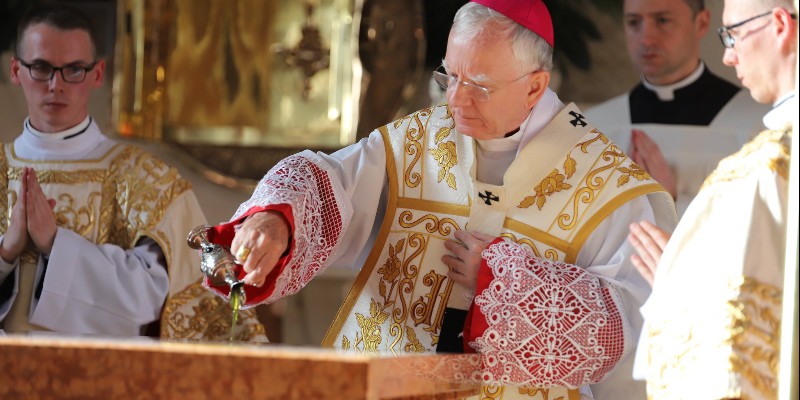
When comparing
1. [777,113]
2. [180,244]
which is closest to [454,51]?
[777,113]

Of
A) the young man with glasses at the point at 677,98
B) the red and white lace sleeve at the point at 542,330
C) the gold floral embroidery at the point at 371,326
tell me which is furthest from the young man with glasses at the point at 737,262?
the young man with glasses at the point at 677,98

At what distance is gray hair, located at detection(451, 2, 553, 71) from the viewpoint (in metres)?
3.80

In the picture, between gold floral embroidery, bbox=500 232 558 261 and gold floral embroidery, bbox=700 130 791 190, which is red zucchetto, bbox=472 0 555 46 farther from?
gold floral embroidery, bbox=700 130 791 190

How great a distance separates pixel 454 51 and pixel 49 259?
1.77 meters

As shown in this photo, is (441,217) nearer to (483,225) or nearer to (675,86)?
(483,225)

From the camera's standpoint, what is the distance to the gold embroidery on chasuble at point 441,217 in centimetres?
385

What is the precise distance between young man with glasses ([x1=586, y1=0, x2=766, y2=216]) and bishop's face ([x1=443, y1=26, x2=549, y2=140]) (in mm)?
2625

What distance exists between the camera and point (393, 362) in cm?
273

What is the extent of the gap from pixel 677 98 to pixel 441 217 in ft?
9.69

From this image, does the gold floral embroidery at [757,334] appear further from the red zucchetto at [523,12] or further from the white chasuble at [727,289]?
the red zucchetto at [523,12]

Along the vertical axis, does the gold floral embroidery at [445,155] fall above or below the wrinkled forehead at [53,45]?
below

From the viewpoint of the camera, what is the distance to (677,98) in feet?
21.6

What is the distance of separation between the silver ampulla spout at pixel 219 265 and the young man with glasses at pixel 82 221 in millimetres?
1331

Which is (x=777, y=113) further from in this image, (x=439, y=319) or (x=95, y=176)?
(x=95, y=176)
